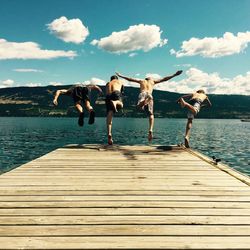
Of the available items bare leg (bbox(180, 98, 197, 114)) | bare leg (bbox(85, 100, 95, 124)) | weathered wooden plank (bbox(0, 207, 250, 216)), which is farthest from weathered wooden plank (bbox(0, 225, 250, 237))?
bare leg (bbox(180, 98, 197, 114))

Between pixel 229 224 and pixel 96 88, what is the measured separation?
29.3ft

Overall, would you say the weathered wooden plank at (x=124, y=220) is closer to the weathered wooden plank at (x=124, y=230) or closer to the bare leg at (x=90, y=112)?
the weathered wooden plank at (x=124, y=230)

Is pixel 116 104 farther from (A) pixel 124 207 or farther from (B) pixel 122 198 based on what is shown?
(A) pixel 124 207

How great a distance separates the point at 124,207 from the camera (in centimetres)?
515

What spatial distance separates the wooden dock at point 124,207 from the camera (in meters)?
3.93

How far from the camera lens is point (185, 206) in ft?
17.2

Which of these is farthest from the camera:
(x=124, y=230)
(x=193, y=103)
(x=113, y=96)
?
(x=193, y=103)

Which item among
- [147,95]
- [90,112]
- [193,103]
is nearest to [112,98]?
[90,112]

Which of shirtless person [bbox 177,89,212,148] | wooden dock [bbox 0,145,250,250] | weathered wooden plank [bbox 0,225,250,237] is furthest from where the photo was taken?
shirtless person [bbox 177,89,212,148]

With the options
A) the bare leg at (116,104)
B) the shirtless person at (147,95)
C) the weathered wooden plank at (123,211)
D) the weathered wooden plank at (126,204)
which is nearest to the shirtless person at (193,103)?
the shirtless person at (147,95)

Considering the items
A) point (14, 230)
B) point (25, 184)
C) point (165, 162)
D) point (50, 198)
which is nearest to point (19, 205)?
point (50, 198)

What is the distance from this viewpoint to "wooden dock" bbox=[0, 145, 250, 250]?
3930 mm

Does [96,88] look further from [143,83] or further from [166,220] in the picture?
Result: [166,220]

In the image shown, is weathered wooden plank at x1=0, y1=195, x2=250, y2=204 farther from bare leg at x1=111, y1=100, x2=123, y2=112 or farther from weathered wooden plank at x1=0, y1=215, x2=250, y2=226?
bare leg at x1=111, y1=100, x2=123, y2=112
